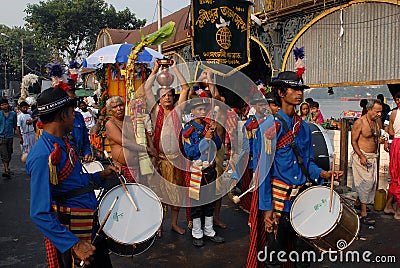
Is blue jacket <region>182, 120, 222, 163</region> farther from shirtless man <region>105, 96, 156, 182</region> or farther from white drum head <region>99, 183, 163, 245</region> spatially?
white drum head <region>99, 183, 163, 245</region>

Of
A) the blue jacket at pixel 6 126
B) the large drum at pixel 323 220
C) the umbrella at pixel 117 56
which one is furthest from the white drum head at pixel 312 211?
the blue jacket at pixel 6 126

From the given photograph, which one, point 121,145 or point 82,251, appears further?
point 121,145

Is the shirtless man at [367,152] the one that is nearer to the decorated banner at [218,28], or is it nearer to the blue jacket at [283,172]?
the blue jacket at [283,172]

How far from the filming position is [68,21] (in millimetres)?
32719

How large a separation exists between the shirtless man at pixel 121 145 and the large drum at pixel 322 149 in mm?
2027

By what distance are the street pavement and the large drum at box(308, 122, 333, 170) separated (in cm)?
105

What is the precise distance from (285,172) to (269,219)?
412mm

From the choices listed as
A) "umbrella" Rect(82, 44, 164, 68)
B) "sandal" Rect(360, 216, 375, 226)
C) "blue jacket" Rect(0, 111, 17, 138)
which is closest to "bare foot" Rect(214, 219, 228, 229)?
"sandal" Rect(360, 216, 375, 226)

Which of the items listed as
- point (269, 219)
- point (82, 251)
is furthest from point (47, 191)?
point (269, 219)

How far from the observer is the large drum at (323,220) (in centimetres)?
301

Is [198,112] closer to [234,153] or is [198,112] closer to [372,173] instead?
[234,153]

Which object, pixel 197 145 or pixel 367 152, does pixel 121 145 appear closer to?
pixel 197 145

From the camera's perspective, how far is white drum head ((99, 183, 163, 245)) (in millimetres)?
2762

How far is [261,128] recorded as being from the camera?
11.2 ft
